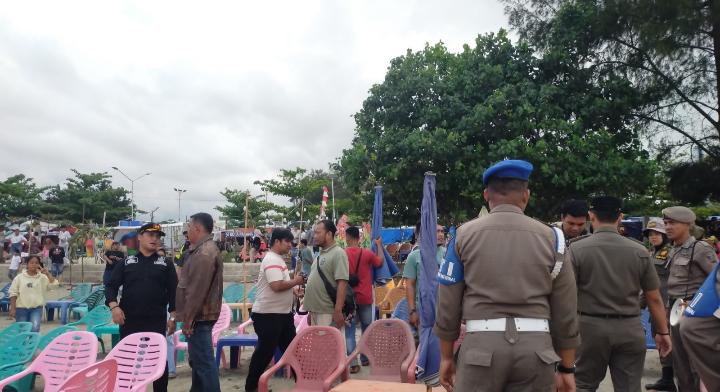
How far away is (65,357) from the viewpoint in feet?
16.3

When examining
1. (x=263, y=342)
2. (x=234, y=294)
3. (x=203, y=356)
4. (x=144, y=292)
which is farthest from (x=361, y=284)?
(x=234, y=294)

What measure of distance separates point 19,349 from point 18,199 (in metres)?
44.2

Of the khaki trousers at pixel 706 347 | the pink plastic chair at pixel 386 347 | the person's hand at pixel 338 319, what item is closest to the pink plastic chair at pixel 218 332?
the person's hand at pixel 338 319

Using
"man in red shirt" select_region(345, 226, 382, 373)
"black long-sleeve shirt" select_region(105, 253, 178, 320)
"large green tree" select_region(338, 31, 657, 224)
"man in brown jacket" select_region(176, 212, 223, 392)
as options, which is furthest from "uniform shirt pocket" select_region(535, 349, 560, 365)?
"large green tree" select_region(338, 31, 657, 224)

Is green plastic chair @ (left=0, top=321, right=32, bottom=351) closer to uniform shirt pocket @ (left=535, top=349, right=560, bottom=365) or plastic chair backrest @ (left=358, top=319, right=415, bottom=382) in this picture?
plastic chair backrest @ (left=358, top=319, right=415, bottom=382)

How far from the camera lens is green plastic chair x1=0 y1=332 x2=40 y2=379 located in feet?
17.7

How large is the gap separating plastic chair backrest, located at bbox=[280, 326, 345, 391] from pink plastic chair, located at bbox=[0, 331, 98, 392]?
1.78 m

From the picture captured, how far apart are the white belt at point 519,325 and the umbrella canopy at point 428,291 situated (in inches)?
110

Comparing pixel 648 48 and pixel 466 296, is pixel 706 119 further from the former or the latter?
pixel 466 296

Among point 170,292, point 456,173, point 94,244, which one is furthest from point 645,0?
point 94,244

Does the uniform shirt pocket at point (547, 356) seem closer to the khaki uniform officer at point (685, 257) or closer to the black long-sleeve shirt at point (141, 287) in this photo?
the khaki uniform officer at point (685, 257)

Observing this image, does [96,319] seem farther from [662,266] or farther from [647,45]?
[647,45]

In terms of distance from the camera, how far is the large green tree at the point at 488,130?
14.0 metres

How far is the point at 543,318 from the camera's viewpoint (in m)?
2.58
